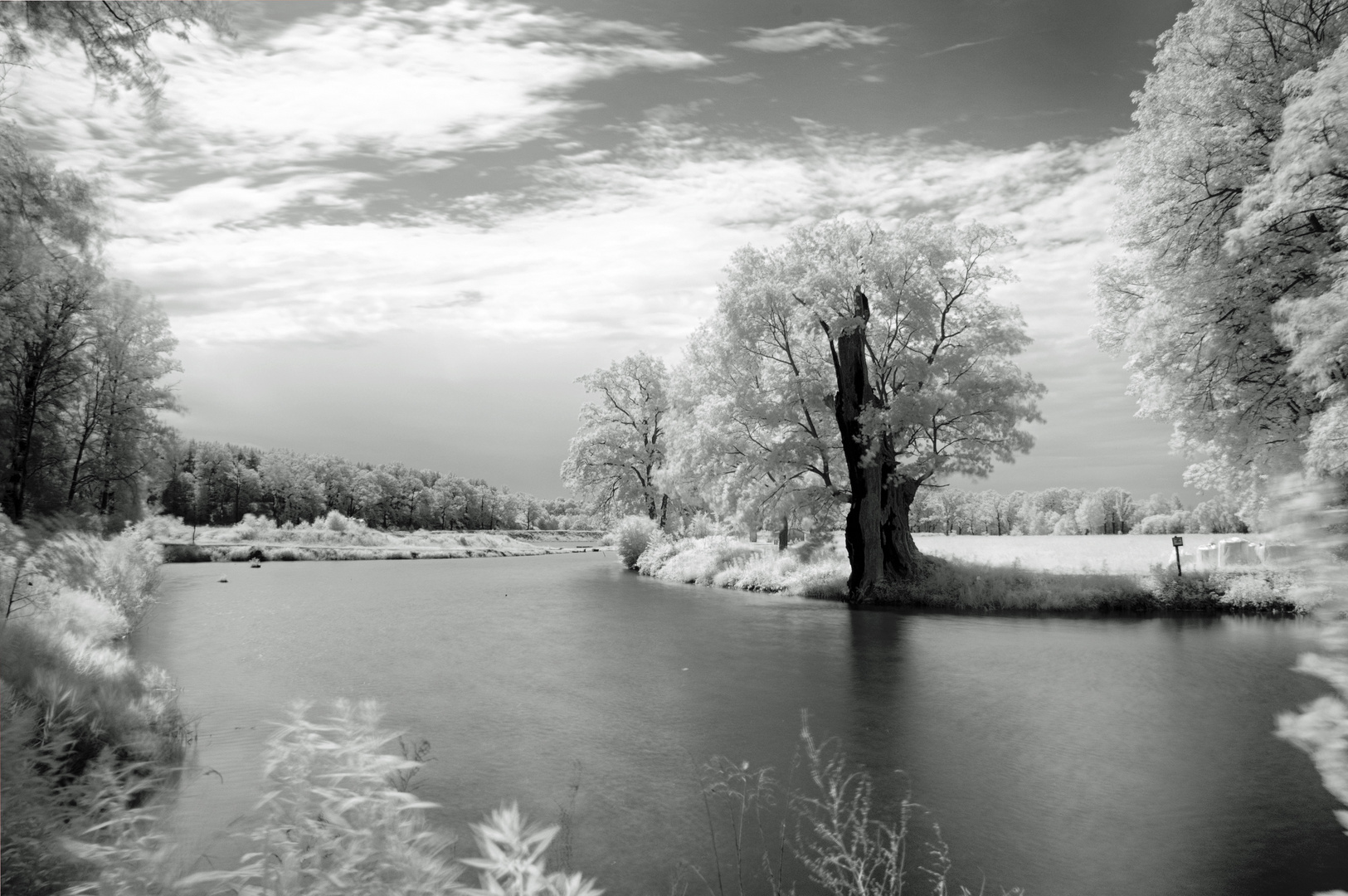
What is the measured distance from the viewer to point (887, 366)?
76.8 ft

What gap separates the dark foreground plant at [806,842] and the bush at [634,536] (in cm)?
3338

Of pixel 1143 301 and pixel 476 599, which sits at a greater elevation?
pixel 1143 301

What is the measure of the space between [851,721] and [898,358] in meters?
14.9

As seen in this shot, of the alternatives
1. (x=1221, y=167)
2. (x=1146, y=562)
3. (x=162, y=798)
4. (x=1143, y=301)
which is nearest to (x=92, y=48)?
(x=162, y=798)

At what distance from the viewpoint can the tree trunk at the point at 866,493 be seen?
23.0 metres

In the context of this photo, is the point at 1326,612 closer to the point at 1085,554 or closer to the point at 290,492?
the point at 1085,554

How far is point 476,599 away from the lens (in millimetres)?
27953

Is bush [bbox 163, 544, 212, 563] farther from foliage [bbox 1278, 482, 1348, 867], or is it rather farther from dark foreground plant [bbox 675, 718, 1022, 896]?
foliage [bbox 1278, 482, 1348, 867]

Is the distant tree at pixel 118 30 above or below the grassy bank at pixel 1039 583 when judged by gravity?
above

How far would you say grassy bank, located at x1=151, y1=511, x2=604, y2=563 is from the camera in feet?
177

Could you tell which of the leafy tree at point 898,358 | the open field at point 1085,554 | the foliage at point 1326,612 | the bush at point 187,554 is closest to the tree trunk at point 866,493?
the leafy tree at point 898,358

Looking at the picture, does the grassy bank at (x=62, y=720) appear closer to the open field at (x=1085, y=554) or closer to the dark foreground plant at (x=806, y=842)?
the dark foreground plant at (x=806, y=842)

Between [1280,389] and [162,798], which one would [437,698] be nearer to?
[162,798]

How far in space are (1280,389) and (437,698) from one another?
670 inches
